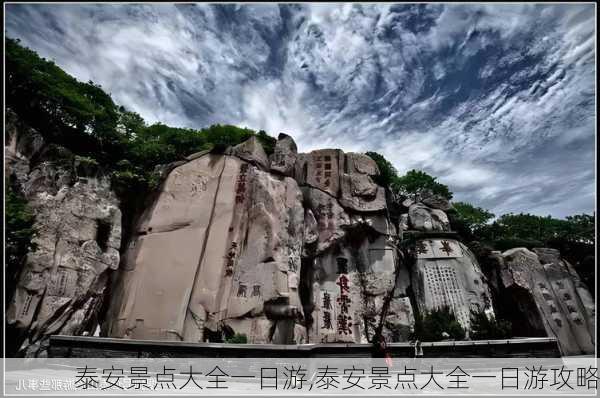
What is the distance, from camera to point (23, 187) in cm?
910

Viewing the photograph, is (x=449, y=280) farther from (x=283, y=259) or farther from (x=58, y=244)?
(x=58, y=244)

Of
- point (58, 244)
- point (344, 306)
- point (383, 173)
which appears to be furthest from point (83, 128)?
point (383, 173)

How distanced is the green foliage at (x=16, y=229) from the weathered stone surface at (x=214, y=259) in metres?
3.36

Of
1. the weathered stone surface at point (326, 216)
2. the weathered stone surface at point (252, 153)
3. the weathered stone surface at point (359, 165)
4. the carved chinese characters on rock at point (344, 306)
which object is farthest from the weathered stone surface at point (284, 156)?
the carved chinese characters on rock at point (344, 306)

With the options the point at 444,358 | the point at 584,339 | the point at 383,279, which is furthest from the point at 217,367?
the point at 584,339

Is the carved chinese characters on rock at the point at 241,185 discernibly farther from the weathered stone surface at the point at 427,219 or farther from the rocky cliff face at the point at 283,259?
the weathered stone surface at the point at 427,219

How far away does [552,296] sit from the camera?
43.1 ft

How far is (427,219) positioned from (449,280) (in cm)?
292

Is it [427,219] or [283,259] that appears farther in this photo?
[427,219]

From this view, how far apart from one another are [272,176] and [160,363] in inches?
310

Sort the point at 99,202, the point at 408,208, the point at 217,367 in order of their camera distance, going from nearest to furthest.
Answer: the point at 217,367 < the point at 99,202 < the point at 408,208

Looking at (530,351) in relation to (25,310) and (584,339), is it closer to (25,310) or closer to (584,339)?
(584,339)

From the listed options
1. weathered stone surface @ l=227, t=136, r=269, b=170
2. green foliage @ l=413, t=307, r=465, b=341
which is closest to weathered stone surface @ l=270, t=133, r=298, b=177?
weathered stone surface @ l=227, t=136, r=269, b=170

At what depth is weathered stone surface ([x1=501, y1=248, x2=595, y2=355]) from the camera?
488 inches
